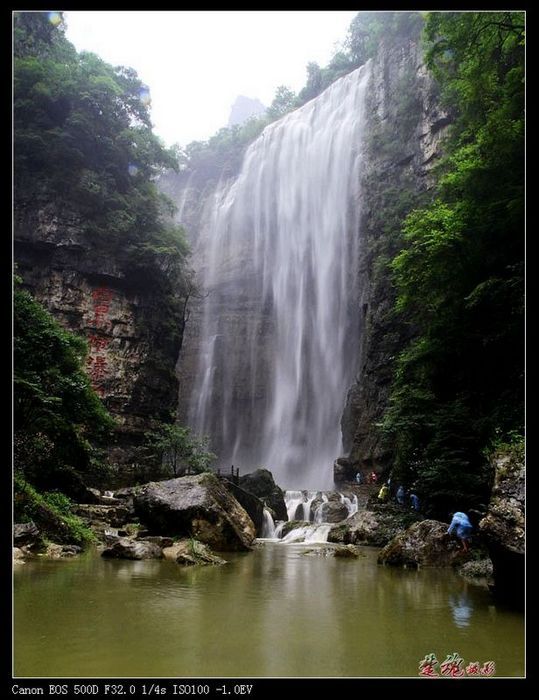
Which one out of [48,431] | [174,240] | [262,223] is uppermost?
[262,223]

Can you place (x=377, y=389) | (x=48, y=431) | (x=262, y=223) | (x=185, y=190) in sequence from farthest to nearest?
(x=185, y=190) → (x=262, y=223) → (x=377, y=389) → (x=48, y=431)

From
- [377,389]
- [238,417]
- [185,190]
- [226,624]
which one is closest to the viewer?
[226,624]

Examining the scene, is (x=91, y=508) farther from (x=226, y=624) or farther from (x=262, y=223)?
(x=262, y=223)

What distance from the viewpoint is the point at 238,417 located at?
35594 mm

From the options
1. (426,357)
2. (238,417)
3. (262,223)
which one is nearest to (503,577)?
(426,357)

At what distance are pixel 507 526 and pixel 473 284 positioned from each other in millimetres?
7040

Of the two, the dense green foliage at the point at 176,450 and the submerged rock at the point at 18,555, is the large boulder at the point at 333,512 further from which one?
the submerged rock at the point at 18,555

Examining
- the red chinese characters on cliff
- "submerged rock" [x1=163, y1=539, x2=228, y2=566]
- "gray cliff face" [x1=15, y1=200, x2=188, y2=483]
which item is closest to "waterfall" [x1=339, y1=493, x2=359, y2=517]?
"gray cliff face" [x1=15, y1=200, x2=188, y2=483]

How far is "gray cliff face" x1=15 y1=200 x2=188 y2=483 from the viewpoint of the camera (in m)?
23.5

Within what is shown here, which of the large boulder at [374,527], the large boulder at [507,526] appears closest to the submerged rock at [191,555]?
the large boulder at [507,526]

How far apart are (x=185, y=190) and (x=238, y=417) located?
1004 inches

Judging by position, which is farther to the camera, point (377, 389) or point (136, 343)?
point (136, 343)

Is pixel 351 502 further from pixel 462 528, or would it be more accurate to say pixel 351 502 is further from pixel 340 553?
pixel 462 528

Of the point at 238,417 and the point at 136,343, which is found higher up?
the point at 136,343
